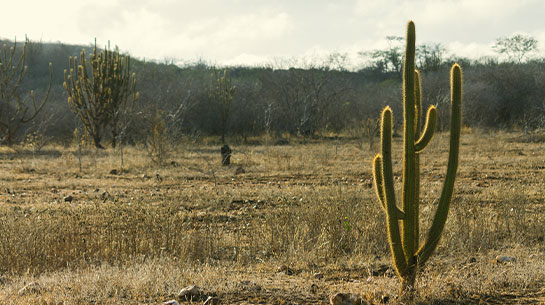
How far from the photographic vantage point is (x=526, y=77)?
2862cm

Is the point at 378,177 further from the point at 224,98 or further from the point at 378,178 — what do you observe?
the point at 224,98

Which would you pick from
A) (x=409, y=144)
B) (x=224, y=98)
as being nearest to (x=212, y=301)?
(x=409, y=144)

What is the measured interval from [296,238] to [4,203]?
17.0ft

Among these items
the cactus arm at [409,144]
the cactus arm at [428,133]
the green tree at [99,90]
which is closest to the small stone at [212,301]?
the cactus arm at [409,144]

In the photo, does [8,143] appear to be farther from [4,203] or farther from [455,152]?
[455,152]

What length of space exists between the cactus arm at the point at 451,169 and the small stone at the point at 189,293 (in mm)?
1601

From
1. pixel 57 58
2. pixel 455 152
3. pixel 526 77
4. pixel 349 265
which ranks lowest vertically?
pixel 349 265

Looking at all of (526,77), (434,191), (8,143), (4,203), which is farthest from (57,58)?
(434,191)

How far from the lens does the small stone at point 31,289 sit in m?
3.86

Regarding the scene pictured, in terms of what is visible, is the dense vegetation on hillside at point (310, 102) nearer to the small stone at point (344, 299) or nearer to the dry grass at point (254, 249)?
the dry grass at point (254, 249)

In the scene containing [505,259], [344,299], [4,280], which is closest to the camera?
[344,299]

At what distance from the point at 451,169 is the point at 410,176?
11.2 inches

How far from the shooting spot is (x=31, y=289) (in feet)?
12.8

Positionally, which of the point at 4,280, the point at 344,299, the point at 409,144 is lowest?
the point at 4,280
